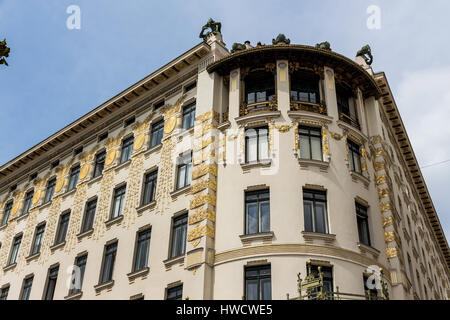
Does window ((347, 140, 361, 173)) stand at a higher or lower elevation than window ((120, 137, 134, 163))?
lower

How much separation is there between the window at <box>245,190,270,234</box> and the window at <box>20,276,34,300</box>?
51.9 ft

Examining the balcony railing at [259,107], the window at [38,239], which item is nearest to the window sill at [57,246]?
the window at [38,239]

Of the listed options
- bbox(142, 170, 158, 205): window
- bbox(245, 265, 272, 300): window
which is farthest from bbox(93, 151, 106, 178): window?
bbox(245, 265, 272, 300): window

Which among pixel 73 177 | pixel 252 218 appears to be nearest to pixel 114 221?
pixel 73 177

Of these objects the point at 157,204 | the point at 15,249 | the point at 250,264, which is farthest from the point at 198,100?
the point at 15,249

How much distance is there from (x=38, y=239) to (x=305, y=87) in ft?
64.6

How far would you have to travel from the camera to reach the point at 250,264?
79.6 ft

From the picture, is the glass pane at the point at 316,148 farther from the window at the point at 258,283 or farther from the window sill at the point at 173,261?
the window sill at the point at 173,261

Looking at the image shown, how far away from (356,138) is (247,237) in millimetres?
8854

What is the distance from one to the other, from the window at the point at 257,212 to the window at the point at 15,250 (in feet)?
61.5

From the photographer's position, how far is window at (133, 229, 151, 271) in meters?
28.2

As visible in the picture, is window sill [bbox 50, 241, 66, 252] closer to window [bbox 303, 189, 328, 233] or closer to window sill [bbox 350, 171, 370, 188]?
window [bbox 303, 189, 328, 233]

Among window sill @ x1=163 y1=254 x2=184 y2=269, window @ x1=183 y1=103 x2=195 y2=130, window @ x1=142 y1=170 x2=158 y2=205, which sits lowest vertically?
window sill @ x1=163 y1=254 x2=184 y2=269
